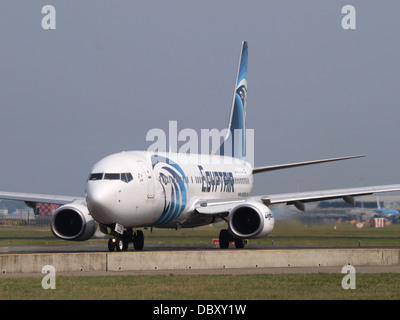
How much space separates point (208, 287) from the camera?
21641mm

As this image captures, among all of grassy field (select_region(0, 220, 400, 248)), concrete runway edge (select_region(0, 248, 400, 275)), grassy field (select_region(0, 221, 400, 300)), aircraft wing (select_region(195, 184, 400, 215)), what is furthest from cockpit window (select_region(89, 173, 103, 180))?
grassy field (select_region(0, 220, 400, 248))

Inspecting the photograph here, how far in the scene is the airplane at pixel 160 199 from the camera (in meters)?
33.2

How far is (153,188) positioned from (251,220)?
5542 millimetres

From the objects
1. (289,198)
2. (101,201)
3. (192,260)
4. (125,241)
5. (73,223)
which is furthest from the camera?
(289,198)

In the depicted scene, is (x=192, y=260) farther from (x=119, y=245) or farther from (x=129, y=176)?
(x=129, y=176)

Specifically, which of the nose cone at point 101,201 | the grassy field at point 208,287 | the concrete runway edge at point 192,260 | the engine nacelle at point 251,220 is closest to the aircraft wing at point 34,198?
the nose cone at point 101,201

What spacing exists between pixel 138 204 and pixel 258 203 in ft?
20.3

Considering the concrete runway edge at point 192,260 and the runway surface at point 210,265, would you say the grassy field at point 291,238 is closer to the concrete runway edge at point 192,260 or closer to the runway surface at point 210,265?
the concrete runway edge at point 192,260

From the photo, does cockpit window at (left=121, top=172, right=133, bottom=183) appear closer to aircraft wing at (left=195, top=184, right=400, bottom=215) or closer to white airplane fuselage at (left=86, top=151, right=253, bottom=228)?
white airplane fuselage at (left=86, top=151, right=253, bottom=228)

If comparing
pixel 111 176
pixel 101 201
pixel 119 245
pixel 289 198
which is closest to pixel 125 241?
pixel 119 245

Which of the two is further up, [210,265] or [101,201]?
[101,201]

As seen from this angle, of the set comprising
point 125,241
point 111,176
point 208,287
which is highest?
point 111,176

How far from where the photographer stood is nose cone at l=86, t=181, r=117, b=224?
32.2m
